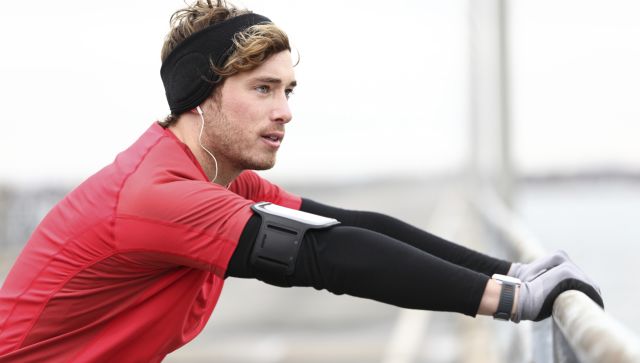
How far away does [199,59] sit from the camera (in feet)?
11.8

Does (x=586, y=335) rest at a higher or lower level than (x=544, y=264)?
higher

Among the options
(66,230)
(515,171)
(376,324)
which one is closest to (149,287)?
Result: (66,230)

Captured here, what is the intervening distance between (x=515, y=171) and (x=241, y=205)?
1131 cm

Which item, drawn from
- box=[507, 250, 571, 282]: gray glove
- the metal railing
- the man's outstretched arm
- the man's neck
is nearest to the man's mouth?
the man's neck

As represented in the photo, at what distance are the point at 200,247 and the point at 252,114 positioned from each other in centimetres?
56

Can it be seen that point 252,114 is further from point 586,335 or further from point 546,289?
point 586,335

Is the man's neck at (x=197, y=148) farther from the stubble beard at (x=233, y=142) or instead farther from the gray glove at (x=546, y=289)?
the gray glove at (x=546, y=289)

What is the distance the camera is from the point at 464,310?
3.04 m

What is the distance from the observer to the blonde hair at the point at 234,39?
352 cm

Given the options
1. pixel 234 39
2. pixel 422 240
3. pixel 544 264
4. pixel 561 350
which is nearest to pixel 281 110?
pixel 234 39

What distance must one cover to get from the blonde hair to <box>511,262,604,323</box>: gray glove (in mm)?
1040

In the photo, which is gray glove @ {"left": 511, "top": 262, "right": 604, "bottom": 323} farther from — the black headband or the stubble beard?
the black headband

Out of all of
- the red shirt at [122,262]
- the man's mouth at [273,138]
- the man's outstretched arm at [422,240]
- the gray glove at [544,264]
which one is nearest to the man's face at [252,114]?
the man's mouth at [273,138]

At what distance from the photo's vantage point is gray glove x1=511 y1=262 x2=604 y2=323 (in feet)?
9.93
